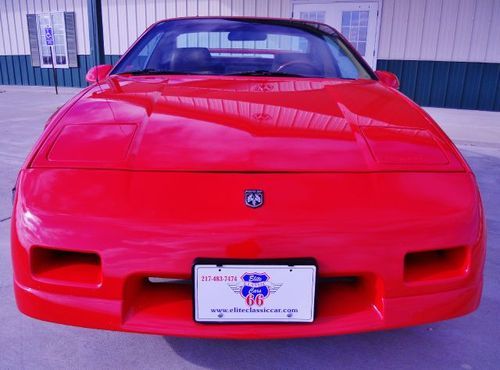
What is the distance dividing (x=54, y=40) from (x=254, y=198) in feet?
41.6

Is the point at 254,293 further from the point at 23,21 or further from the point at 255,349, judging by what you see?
the point at 23,21

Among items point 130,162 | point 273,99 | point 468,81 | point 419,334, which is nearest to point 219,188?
point 130,162

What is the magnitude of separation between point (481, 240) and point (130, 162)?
1.11 metres

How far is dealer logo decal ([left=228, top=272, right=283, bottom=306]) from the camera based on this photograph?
3.85 feet

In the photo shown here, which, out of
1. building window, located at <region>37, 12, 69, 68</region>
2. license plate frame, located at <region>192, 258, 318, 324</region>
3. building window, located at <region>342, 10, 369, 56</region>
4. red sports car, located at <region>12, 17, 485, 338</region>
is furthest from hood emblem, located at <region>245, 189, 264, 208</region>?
building window, located at <region>37, 12, 69, 68</region>

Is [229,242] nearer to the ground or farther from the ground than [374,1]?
nearer to the ground

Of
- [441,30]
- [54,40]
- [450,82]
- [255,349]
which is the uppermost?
[441,30]

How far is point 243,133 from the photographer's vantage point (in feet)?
4.65

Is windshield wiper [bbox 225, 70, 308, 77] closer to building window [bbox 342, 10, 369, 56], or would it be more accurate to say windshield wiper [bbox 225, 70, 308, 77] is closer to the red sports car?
the red sports car

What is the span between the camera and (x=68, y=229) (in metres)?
1.18

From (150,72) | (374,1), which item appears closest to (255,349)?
(150,72)

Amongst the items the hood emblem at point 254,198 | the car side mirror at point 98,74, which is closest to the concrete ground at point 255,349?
the hood emblem at point 254,198

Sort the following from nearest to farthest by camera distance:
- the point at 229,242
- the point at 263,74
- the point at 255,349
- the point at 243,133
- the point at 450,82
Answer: the point at 229,242, the point at 243,133, the point at 255,349, the point at 263,74, the point at 450,82

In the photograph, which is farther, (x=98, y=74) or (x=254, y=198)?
(x=98, y=74)
